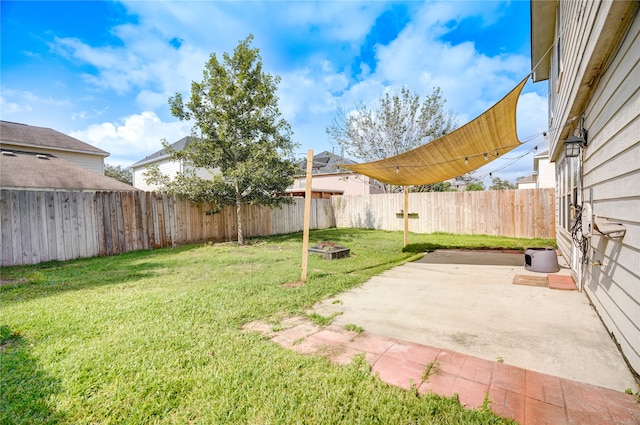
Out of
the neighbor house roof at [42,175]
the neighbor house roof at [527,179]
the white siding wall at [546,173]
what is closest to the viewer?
the neighbor house roof at [42,175]

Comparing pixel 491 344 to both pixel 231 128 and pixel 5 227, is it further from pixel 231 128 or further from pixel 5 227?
pixel 5 227

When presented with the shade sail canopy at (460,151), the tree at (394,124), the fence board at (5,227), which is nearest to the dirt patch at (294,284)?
the shade sail canopy at (460,151)

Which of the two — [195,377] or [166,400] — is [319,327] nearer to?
[195,377]

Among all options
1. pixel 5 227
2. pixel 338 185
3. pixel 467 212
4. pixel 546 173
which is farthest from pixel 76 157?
pixel 546 173

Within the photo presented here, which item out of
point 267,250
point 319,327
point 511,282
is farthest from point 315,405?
point 267,250

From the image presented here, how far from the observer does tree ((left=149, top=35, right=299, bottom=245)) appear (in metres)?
8.08

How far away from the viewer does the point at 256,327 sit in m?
2.85

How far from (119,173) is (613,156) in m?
41.7

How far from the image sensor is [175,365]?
2.13 meters

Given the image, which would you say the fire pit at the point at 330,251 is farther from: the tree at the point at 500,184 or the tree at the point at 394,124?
the tree at the point at 500,184

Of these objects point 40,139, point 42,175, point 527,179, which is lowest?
point 42,175

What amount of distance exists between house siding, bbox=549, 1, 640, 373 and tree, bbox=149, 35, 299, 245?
6.64 metres

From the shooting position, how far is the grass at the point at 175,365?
1641 millimetres

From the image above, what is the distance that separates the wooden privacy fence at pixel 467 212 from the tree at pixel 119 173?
31.0 meters
